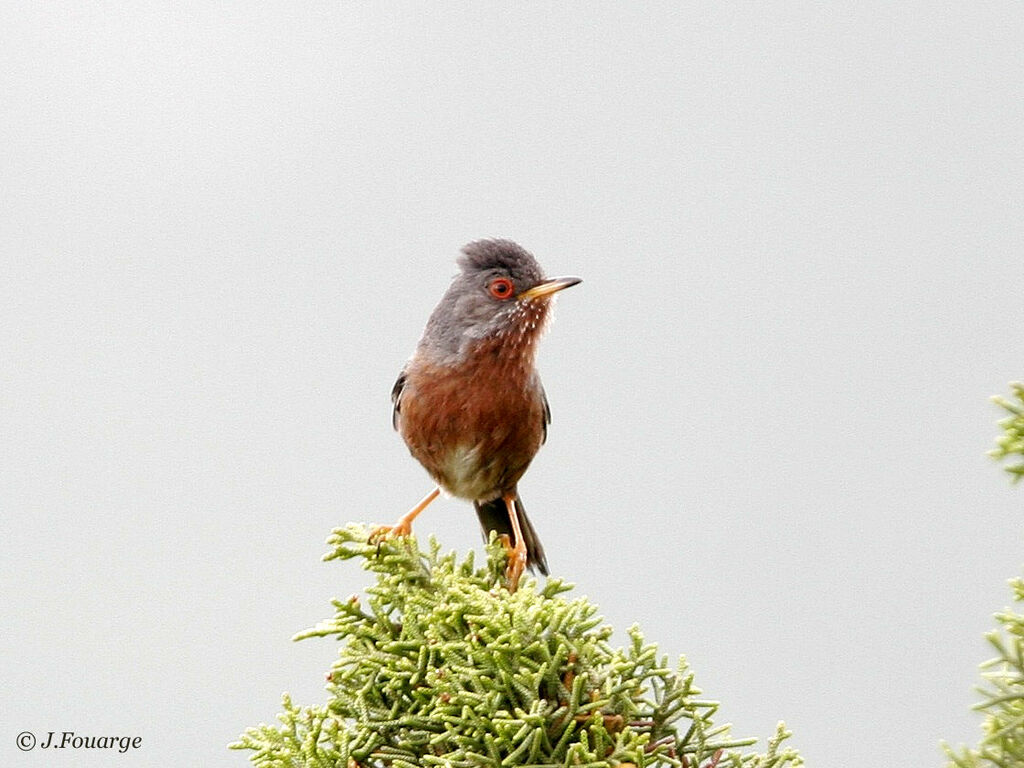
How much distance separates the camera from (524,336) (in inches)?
236

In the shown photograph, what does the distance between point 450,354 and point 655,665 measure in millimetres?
3156

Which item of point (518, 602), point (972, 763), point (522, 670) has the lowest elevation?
point (972, 763)

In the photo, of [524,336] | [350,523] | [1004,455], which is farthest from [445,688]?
[524,336]

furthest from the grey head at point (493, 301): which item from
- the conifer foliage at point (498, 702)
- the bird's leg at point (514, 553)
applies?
the conifer foliage at point (498, 702)

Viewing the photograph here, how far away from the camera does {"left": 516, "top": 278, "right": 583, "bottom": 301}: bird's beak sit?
19.2ft


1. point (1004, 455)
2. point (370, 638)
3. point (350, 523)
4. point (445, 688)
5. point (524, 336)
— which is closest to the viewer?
point (1004, 455)

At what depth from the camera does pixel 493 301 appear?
6.02 meters

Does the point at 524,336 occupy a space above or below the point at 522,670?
above

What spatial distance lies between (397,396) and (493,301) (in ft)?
2.70

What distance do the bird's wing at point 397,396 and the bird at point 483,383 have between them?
11 centimetres

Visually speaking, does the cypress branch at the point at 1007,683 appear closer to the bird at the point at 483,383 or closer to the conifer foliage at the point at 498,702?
the conifer foliage at the point at 498,702

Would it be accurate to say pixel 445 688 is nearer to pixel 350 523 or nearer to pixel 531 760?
pixel 531 760

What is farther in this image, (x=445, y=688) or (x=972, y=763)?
(x=445, y=688)

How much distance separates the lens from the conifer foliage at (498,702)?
9.43 feet
